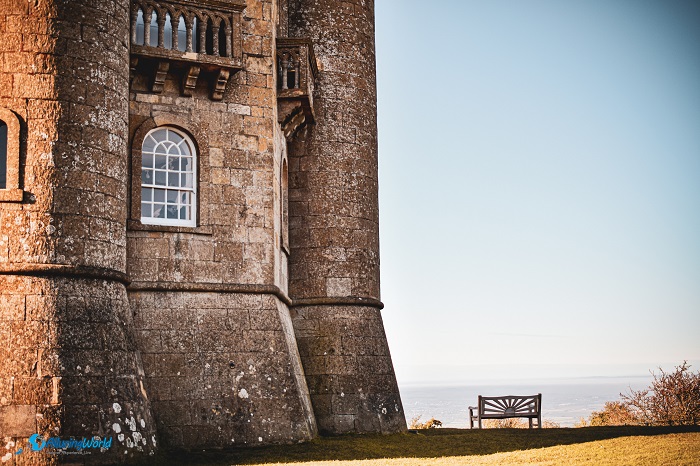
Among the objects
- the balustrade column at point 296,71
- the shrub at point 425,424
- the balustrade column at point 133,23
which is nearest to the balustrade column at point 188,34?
the balustrade column at point 133,23

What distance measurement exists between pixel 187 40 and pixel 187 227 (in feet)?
10.1

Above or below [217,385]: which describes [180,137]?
above

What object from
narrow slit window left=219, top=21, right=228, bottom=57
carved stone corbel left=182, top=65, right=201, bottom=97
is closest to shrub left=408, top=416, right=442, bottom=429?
carved stone corbel left=182, top=65, right=201, bottom=97

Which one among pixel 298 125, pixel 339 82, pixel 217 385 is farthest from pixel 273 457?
pixel 339 82

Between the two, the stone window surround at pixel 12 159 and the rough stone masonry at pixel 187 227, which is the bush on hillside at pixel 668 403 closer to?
the rough stone masonry at pixel 187 227

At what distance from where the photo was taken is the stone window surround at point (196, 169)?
14742 millimetres

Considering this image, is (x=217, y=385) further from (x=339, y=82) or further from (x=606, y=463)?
(x=339, y=82)

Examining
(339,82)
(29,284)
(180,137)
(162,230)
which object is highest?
(339,82)

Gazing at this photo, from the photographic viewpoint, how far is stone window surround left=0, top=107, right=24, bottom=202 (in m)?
12.6

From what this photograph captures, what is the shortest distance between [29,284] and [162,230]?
280cm

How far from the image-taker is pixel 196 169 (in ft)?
50.5

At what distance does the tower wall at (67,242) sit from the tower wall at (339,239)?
5314 mm

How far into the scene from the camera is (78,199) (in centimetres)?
1295

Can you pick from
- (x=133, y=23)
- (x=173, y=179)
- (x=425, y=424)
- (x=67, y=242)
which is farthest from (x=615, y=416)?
(x=67, y=242)
